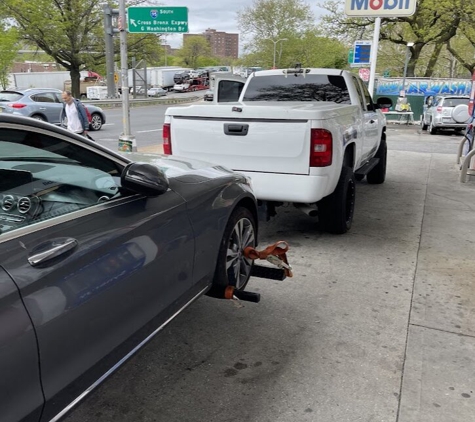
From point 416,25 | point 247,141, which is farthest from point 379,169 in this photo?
point 416,25

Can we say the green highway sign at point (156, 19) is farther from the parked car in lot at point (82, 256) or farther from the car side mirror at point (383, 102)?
the parked car in lot at point (82, 256)

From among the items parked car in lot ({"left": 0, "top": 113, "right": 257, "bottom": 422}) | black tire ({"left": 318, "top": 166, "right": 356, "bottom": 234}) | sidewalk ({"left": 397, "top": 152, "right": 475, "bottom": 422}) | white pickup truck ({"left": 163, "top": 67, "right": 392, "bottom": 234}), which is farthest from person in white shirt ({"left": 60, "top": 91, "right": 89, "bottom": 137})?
parked car in lot ({"left": 0, "top": 113, "right": 257, "bottom": 422})

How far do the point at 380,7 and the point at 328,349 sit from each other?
12.5 m

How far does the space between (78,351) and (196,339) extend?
57.5 inches

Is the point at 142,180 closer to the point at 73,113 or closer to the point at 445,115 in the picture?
the point at 73,113

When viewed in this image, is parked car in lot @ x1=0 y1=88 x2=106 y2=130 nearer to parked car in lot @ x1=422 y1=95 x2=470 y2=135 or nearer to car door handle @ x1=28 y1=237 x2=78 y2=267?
parked car in lot @ x1=422 y1=95 x2=470 y2=135

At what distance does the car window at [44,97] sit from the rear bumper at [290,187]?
14.2 metres

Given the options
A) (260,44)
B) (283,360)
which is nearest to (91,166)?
(283,360)

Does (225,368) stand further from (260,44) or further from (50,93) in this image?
(260,44)

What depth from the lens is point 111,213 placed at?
2256 millimetres

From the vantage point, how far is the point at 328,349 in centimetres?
311

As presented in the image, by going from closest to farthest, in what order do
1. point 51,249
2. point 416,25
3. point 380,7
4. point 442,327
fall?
point 51,249 → point 442,327 → point 380,7 → point 416,25

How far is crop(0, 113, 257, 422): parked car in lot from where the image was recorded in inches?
64.9

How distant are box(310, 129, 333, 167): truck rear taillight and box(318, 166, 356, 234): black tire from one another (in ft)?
2.17
